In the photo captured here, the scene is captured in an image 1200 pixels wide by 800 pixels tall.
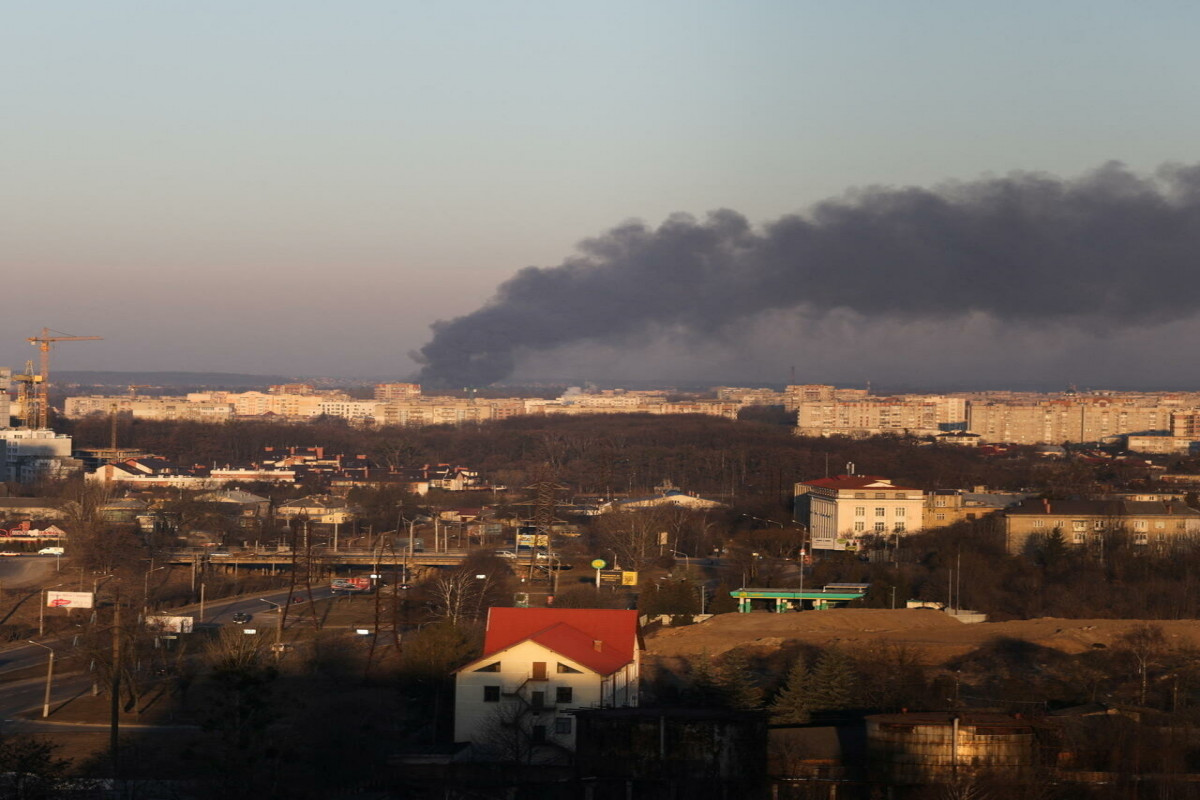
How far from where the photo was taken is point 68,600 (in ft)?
76.0

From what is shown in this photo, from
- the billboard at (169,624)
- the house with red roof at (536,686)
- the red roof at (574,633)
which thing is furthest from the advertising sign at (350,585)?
the house with red roof at (536,686)

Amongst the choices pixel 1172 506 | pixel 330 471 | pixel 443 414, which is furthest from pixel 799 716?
pixel 443 414

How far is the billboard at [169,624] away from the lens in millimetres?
19781

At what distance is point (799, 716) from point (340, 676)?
5722 millimetres

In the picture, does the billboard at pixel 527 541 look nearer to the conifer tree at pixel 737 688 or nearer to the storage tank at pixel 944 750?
the conifer tree at pixel 737 688

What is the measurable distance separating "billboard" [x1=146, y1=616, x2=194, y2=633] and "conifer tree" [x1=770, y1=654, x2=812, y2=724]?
29.5 ft

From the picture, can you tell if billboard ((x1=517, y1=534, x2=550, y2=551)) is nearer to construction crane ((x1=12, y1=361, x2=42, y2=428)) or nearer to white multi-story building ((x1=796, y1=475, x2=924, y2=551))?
white multi-story building ((x1=796, y1=475, x2=924, y2=551))

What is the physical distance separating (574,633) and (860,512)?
60.0 feet

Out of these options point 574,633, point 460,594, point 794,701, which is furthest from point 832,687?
point 460,594

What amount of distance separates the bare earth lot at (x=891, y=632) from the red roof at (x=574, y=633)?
3.54 meters

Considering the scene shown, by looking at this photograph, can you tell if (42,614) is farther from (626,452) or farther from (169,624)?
(626,452)

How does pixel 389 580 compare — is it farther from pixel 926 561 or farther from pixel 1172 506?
pixel 1172 506

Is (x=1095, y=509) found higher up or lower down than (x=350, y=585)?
higher up

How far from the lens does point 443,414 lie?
311 ft
